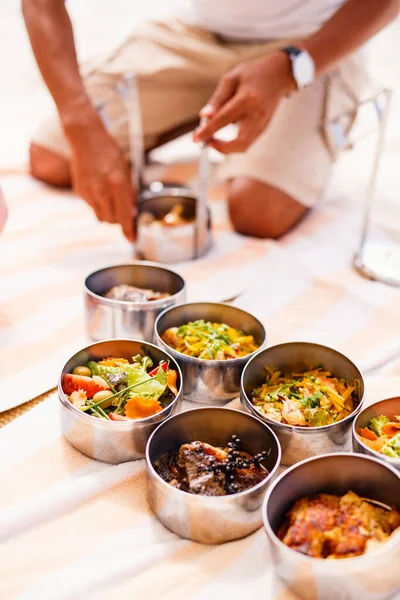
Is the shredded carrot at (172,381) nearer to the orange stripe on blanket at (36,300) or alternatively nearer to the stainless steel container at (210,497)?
the stainless steel container at (210,497)

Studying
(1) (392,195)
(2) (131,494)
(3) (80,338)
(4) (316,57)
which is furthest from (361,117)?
(2) (131,494)

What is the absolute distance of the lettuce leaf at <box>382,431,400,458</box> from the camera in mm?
1240

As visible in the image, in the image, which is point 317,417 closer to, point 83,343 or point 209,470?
point 209,470

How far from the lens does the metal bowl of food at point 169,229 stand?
211cm

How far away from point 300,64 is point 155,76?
853mm

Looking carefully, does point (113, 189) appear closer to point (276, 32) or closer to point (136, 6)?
point (276, 32)

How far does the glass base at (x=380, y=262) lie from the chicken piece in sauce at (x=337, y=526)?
104cm

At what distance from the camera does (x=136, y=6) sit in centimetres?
422

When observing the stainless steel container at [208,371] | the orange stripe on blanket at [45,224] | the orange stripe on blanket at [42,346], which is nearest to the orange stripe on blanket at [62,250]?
the orange stripe on blanket at [45,224]

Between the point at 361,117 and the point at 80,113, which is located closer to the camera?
the point at 80,113

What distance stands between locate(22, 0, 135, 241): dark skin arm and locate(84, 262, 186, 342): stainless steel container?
1.13 feet

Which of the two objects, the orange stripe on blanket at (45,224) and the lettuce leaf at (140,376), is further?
the orange stripe on blanket at (45,224)

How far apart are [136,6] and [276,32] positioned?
208cm

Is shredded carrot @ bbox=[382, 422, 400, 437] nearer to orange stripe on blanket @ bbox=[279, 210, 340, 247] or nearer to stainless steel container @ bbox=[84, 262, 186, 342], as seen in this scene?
stainless steel container @ bbox=[84, 262, 186, 342]
